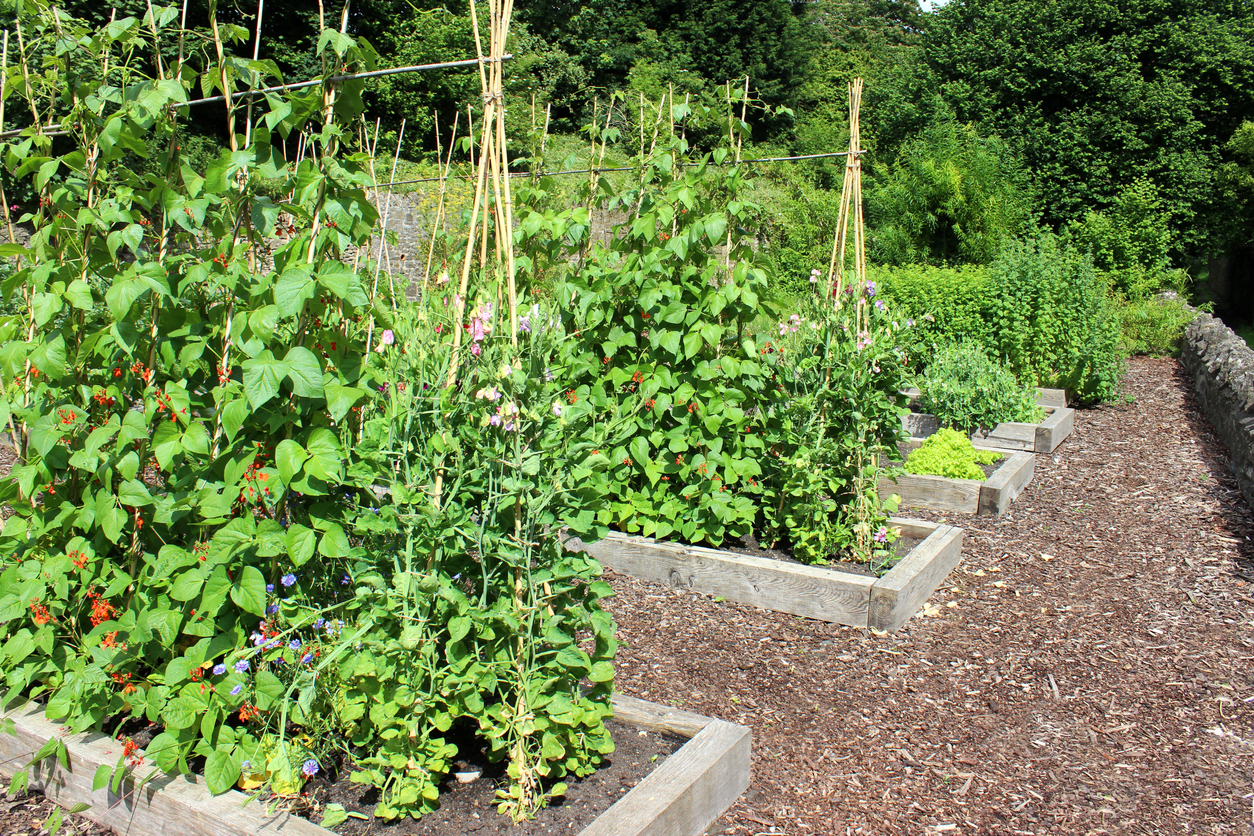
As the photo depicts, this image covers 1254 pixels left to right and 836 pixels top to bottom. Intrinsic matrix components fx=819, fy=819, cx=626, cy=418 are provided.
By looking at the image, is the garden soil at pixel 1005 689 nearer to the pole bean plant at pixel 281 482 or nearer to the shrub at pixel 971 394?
the pole bean plant at pixel 281 482

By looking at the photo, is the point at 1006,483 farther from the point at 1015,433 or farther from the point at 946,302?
the point at 946,302

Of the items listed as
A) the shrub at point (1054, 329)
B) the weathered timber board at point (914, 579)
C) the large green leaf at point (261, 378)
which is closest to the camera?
the large green leaf at point (261, 378)

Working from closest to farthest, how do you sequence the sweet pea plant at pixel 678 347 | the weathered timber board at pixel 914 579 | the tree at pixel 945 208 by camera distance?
the weathered timber board at pixel 914 579 < the sweet pea plant at pixel 678 347 < the tree at pixel 945 208

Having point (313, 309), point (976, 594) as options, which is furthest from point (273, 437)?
point (976, 594)

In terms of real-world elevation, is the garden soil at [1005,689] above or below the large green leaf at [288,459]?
below

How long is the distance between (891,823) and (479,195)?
82.3 inches

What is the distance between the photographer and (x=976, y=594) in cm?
399

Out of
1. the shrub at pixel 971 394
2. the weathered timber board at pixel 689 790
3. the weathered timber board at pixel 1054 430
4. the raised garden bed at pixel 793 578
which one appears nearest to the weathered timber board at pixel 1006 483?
the shrub at pixel 971 394

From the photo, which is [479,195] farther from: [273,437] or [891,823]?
[891,823]

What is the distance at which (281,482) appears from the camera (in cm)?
201

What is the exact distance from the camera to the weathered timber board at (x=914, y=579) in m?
Result: 3.52

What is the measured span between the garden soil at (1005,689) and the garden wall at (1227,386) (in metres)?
1.07

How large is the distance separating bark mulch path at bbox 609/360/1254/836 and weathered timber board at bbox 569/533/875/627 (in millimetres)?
83

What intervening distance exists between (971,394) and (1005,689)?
154 inches
